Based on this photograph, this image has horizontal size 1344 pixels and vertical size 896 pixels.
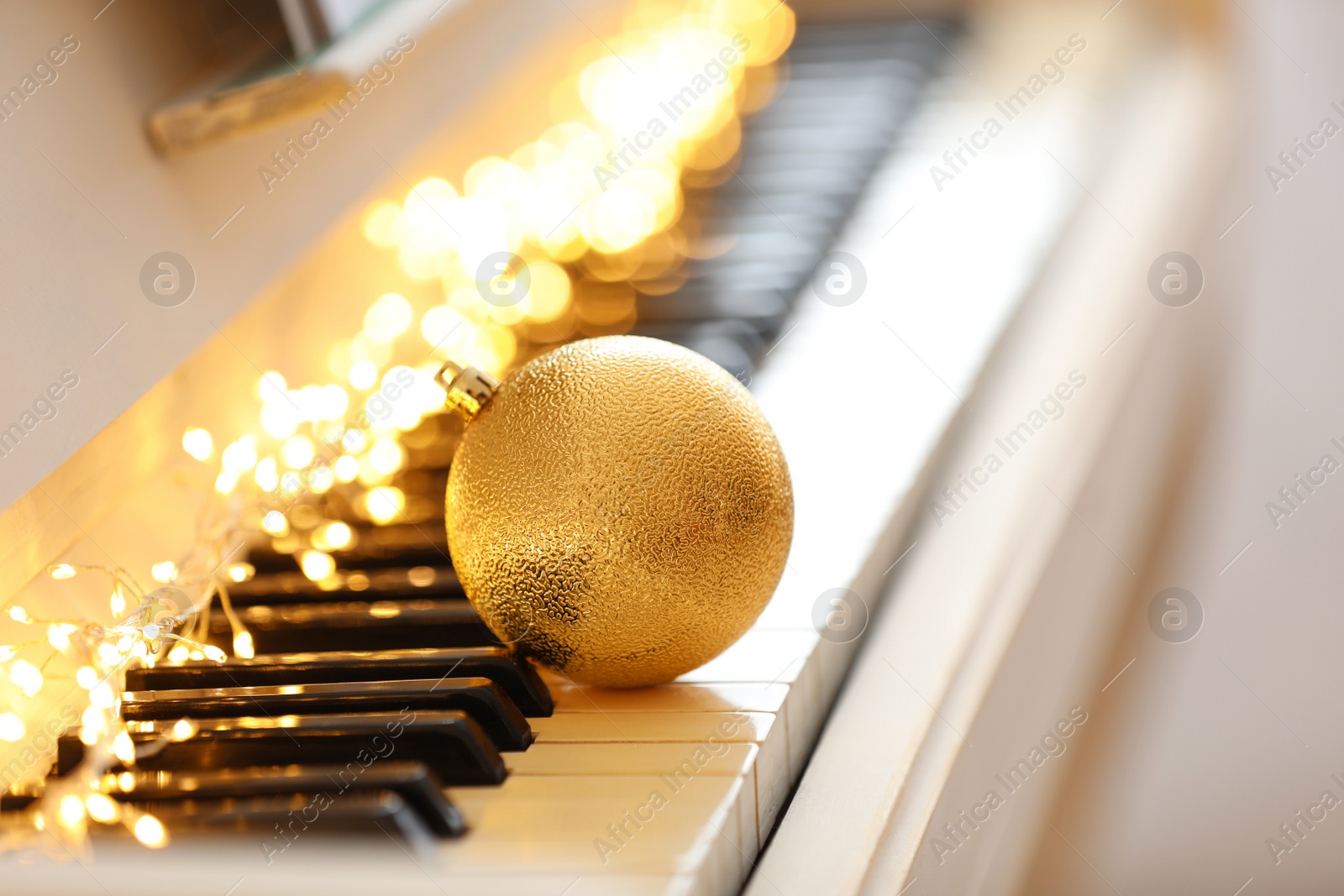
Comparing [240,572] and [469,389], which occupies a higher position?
[469,389]

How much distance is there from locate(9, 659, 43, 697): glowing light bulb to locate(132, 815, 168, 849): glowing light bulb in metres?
0.17

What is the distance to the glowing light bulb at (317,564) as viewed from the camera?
3.20 feet

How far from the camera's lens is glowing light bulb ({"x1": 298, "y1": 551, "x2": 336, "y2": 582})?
98 cm

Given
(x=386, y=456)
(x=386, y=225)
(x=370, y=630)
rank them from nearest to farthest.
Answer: (x=370, y=630) < (x=386, y=456) < (x=386, y=225)

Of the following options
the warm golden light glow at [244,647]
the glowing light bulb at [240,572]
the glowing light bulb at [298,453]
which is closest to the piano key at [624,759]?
the warm golden light glow at [244,647]

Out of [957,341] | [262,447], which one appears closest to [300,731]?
[262,447]

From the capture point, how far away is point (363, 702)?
747 mm

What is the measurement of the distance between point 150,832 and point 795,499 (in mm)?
593

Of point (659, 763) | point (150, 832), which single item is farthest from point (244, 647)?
point (659, 763)

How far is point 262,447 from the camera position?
1.11 m

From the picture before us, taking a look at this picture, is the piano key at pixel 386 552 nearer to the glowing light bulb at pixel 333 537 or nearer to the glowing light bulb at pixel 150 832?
the glowing light bulb at pixel 333 537

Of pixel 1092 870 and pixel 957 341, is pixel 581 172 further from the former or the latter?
pixel 1092 870

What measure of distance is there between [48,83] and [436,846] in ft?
1.92

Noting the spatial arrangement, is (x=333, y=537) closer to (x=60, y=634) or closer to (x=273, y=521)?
(x=273, y=521)
